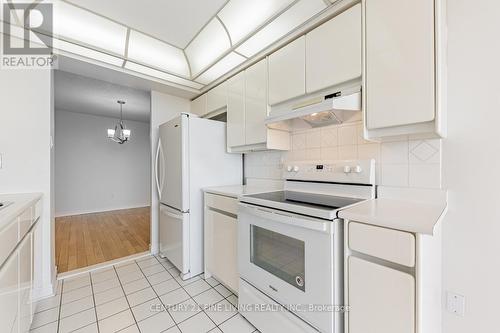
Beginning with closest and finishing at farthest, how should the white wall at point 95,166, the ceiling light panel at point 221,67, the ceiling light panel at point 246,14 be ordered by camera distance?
1. the ceiling light panel at point 246,14
2. the ceiling light panel at point 221,67
3. the white wall at point 95,166

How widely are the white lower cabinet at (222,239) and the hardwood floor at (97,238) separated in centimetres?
142

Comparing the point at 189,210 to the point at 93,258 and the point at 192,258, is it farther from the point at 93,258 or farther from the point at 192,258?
the point at 93,258

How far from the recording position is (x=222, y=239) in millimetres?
1937

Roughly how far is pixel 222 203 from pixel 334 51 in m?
1.50

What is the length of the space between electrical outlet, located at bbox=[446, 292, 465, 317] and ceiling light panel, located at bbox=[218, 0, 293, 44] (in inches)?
82.5

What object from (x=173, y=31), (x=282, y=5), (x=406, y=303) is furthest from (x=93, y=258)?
(x=282, y=5)

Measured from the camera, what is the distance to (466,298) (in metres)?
1.11

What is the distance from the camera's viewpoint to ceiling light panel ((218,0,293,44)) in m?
1.54

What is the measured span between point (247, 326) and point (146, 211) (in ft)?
15.6

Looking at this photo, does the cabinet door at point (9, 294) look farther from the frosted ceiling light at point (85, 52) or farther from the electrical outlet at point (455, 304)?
the electrical outlet at point (455, 304)

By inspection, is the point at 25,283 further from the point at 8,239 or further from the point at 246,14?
the point at 246,14

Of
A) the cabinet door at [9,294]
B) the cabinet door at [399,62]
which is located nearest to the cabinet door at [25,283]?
the cabinet door at [9,294]

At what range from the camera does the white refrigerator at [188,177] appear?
84.2 inches

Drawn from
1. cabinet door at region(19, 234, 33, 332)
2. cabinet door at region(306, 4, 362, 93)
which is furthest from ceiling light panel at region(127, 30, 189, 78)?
cabinet door at region(19, 234, 33, 332)
